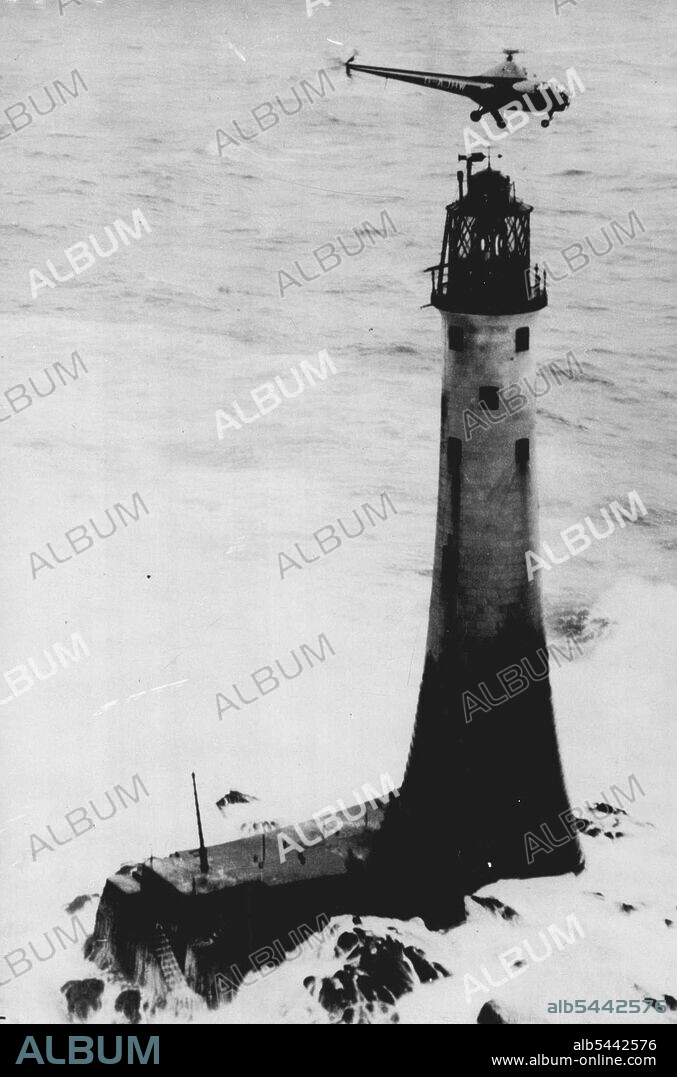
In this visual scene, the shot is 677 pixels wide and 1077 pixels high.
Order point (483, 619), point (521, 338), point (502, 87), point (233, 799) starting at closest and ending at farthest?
point (502, 87) → point (521, 338) → point (483, 619) → point (233, 799)

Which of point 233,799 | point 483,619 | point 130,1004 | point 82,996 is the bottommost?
point 233,799

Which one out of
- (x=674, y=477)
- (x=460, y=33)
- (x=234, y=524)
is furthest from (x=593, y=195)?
(x=234, y=524)

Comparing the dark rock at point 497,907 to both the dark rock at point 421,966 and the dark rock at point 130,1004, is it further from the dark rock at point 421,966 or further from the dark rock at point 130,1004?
the dark rock at point 130,1004

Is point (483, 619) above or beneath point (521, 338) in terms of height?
beneath

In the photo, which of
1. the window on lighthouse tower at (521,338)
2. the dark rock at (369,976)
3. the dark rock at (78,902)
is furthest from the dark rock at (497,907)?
the window on lighthouse tower at (521,338)

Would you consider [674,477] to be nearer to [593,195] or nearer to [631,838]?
[593,195]

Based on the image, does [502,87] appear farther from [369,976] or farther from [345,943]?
[369,976]

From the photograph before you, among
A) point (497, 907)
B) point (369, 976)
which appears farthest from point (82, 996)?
point (497, 907)
